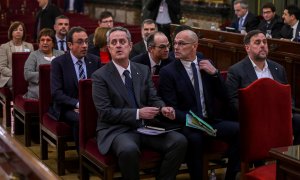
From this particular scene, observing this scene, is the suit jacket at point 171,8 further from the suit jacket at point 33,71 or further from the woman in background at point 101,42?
the suit jacket at point 33,71

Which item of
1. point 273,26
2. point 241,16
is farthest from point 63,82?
point 241,16

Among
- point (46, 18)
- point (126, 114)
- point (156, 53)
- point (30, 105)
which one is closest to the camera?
point (126, 114)

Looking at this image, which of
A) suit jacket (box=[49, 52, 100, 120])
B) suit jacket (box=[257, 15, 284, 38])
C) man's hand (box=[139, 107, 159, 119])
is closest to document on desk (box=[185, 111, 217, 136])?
man's hand (box=[139, 107, 159, 119])

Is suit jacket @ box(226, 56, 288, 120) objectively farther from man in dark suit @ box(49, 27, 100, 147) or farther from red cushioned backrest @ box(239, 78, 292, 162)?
man in dark suit @ box(49, 27, 100, 147)

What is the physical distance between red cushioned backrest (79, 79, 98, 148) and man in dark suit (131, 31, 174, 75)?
45.8 inches

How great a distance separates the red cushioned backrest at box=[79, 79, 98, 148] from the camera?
4383 mm

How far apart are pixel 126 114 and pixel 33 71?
209cm

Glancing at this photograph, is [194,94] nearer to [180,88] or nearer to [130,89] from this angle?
[180,88]

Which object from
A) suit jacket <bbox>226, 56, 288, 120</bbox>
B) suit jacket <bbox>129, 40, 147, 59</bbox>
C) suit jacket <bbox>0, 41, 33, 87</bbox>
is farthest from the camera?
suit jacket <bbox>0, 41, 33, 87</bbox>

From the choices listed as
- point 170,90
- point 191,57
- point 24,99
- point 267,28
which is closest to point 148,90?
point 170,90

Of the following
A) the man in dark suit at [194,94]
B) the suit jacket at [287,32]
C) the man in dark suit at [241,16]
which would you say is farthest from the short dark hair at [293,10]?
the man in dark suit at [194,94]

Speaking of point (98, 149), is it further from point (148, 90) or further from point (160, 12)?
point (160, 12)

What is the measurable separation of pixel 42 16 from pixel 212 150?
17.0ft

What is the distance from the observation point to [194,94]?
449 cm
